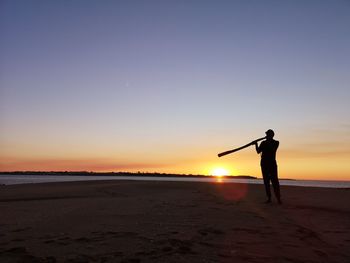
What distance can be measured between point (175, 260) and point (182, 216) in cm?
348

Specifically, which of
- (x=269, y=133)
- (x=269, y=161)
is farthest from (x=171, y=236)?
(x=269, y=133)

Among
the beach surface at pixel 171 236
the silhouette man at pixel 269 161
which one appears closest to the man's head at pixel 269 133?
the silhouette man at pixel 269 161

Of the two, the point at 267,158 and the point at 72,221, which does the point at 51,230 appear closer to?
the point at 72,221

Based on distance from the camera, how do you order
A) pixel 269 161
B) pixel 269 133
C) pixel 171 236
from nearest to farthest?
1. pixel 171 236
2. pixel 269 161
3. pixel 269 133

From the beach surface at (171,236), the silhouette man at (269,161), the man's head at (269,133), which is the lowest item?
the beach surface at (171,236)

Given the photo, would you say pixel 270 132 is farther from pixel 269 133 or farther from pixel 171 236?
pixel 171 236

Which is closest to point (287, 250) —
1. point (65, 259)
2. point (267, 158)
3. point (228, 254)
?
point (228, 254)

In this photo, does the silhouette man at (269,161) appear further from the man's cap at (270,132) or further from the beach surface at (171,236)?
the beach surface at (171,236)

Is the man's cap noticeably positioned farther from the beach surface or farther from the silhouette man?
the beach surface

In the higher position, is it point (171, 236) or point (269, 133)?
point (269, 133)

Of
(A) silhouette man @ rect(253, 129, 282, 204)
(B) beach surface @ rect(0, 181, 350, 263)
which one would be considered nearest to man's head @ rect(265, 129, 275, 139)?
(A) silhouette man @ rect(253, 129, 282, 204)

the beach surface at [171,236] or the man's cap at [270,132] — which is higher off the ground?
the man's cap at [270,132]

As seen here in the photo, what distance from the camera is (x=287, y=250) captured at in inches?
220

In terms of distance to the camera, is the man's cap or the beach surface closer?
the beach surface
